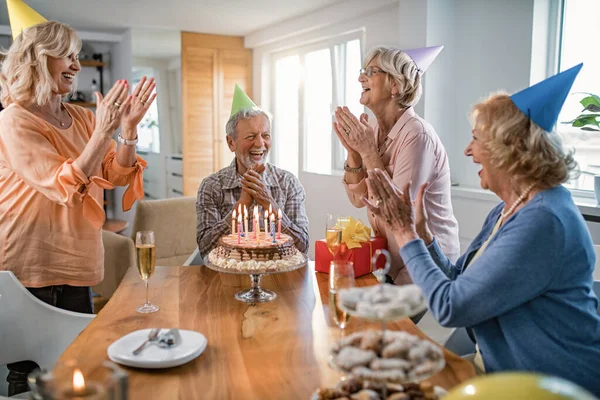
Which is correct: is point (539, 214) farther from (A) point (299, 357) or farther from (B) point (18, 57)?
(B) point (18, 57)

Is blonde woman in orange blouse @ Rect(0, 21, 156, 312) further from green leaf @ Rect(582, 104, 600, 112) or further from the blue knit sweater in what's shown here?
green leaf @ Rect(582, 104, 600, 112)

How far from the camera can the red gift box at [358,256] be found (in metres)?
1.97

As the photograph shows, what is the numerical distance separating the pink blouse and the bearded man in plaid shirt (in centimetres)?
41

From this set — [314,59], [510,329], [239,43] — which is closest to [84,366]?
[510,329]

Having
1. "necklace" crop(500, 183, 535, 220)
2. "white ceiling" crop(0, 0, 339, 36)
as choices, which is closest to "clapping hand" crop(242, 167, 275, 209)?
"necklace" crop(500, 183, 535, 220)

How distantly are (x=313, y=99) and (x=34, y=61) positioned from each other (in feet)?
13.3

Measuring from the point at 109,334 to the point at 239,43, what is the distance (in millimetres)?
5750

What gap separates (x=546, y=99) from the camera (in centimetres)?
133

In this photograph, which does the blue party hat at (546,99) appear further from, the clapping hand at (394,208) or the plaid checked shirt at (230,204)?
the plaid checked shirt at (230,204)

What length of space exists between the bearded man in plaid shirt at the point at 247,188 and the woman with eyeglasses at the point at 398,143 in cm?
29

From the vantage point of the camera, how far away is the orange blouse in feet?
6.24

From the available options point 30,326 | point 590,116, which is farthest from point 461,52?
point 30,326

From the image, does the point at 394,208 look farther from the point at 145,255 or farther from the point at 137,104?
the point at 137,104

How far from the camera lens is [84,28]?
6406 mm
